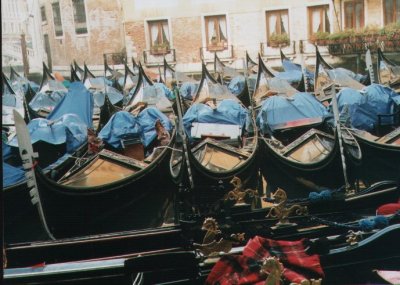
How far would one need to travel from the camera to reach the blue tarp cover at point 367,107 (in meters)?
4.93

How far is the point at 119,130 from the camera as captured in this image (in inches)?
167

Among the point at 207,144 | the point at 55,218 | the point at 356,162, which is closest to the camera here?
the point at 55,218

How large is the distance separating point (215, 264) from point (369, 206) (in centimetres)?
128

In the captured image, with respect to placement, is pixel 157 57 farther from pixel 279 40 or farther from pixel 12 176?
pixel 12 176

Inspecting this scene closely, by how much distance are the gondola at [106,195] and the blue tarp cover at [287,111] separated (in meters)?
1.31

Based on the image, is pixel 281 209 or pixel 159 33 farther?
pixel 159 33

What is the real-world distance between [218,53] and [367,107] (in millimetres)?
6769

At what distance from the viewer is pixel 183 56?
11781mm

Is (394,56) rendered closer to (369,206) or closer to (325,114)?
(325,114)

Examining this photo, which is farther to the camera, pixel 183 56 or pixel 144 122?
pixel 183 56

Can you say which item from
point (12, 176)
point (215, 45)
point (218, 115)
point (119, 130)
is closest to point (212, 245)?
point (12, 176)

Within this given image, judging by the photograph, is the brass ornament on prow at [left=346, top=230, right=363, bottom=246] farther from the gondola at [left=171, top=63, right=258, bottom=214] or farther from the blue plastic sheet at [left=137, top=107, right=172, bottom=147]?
the blue plastic sheet at [left=137, top=107, right=172, bottom=147]

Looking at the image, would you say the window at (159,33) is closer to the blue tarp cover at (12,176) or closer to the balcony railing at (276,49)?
the balcony railing at (276,49)

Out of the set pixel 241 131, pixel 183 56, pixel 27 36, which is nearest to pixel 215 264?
pixel 241 131
